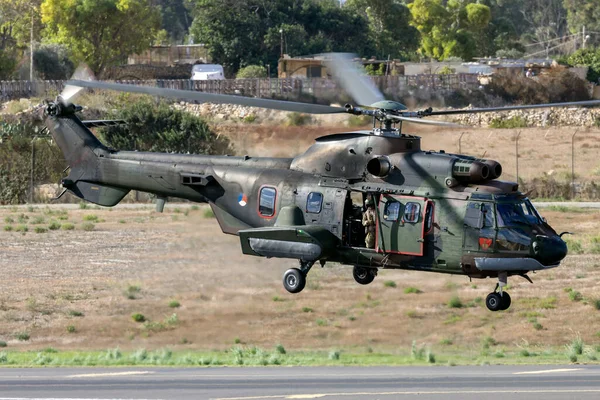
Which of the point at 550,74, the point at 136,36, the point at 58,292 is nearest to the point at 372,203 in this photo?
the point at 58,292

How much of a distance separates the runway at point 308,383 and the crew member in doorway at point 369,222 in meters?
2.86

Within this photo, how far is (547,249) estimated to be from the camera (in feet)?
77.3

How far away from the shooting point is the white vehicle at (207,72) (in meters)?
104

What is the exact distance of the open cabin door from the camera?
2448cm

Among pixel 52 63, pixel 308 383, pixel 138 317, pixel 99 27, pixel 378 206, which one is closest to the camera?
pixel 308 383

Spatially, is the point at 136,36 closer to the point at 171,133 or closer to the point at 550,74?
the point at 550,74

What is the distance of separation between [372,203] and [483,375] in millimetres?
4480

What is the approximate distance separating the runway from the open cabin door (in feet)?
8.98

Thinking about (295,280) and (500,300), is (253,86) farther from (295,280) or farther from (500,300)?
(500,300)

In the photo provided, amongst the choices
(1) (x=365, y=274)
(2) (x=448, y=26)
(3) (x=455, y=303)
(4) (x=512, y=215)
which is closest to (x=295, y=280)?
(1) (x=365, y=274)

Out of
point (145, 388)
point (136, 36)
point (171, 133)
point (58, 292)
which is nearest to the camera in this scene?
point (145, 388)

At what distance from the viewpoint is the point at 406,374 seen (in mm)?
24391

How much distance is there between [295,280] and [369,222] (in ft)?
7.09

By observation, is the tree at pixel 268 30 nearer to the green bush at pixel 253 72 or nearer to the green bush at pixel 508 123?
the green bush at pixel 253 72
